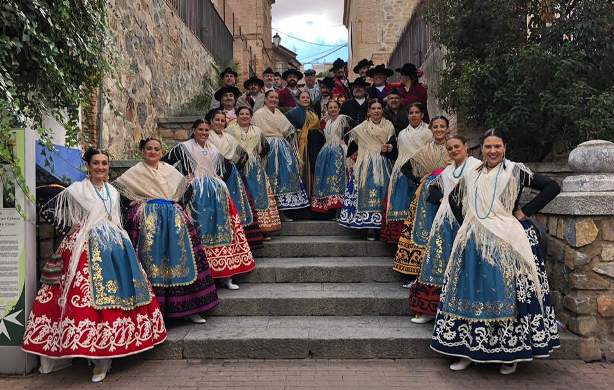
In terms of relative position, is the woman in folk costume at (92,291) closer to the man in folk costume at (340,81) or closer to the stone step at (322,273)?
the stone step at (322,273)

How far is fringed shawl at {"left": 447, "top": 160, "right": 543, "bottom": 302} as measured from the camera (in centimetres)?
358

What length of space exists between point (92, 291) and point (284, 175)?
328cm

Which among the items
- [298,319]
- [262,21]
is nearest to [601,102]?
[298,319]

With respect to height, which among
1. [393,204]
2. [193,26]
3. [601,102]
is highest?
[193,26]

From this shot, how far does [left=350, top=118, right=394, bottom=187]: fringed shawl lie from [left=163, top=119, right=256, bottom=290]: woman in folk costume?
5.34 ft

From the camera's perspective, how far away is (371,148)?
5.87 metres

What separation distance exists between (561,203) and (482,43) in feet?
10.2

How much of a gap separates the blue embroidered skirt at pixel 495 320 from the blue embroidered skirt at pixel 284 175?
3.19 m

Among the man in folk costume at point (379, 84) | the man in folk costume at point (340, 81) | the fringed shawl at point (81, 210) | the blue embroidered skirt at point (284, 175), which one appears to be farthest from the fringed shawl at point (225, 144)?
the man in folk costume at point (340, 81)

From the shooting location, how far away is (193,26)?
37.6 feet

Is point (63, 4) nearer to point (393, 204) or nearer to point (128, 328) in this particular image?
point (128, 328)

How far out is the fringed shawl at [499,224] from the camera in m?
3.58

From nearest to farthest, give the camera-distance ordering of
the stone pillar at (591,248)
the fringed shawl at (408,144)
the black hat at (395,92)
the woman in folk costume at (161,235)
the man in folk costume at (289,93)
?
the stone pillar at (591,248), the woman in folk costume at (161,235), the fringed shawl at (408,144), the black hat at (395,92), the man in folk costume at (289,93)

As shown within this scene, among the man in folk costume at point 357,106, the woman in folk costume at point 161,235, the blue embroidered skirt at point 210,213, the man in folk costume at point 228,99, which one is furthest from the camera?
the man in folk costume at point 357,106
